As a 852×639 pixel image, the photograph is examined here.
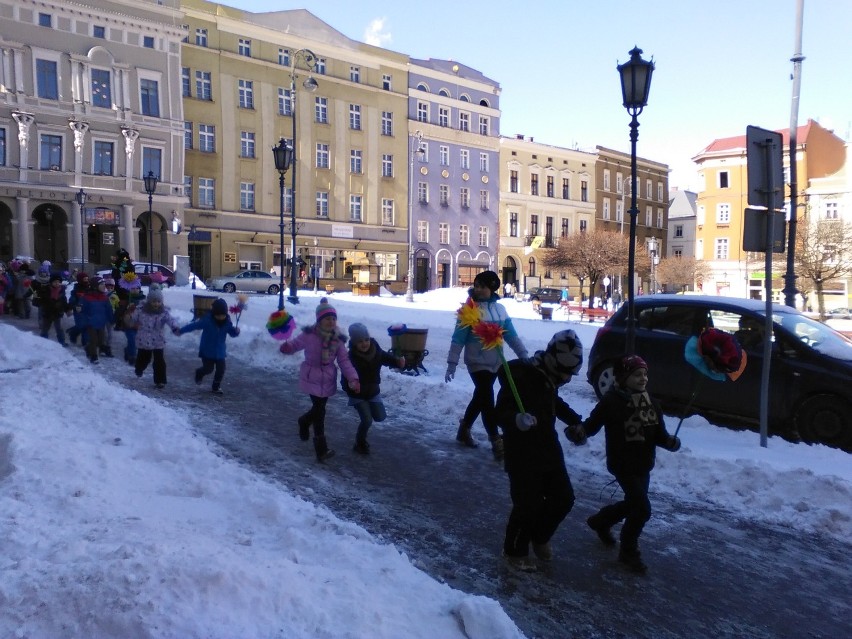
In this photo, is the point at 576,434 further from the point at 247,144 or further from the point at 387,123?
the point at 387,123

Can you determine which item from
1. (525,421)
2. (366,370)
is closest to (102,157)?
(366,370)

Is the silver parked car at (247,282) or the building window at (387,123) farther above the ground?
the building window at (387,123)

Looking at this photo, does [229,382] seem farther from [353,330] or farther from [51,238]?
[51,238]

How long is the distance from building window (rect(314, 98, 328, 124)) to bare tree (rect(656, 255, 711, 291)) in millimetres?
27505

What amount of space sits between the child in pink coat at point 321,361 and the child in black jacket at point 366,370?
0.45 feet

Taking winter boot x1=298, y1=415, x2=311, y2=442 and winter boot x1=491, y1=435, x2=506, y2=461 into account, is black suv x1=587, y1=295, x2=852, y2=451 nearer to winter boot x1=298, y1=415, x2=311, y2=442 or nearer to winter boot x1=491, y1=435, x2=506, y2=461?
winter boot x1=491, y1=435, x2=506, y2=461

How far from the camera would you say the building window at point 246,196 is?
43.0 meters

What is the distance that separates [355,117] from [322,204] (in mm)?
6744

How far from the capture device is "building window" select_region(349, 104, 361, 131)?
47.2 metres

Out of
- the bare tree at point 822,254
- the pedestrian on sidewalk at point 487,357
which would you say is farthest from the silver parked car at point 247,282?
the pedestrian on sidewalk at point 487,357

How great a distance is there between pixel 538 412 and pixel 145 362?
803cm

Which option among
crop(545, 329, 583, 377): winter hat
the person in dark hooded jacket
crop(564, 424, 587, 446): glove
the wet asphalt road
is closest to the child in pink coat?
the wet asphalt road

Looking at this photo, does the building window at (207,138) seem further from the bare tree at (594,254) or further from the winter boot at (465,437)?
the winter boot at (465,437)

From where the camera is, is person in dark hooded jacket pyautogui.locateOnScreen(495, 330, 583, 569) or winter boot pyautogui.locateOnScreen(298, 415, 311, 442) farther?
winter boot pyautogui.locateOnScreen(298, 415, 311, 442)
